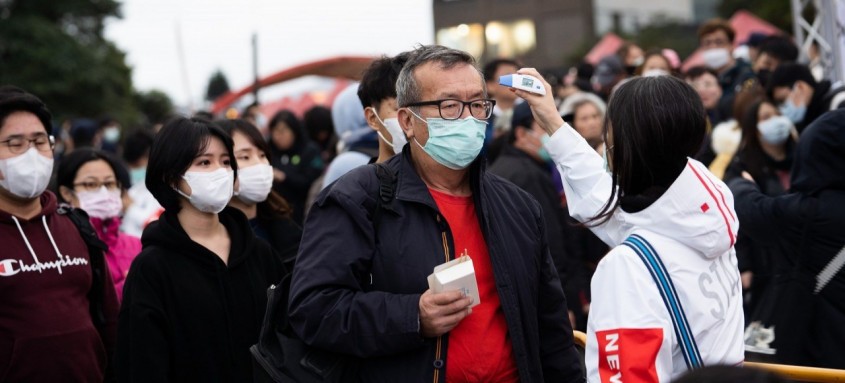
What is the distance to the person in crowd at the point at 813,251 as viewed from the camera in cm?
460

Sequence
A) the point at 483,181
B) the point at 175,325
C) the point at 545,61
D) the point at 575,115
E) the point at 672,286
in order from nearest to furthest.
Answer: the point at 672,286 < the point at 483,181 < the point at 175,325 < the point at 575,115 < the point at 545,61

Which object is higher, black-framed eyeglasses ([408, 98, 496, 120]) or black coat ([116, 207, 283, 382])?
black-framed eyeglasses ([408, 98, 496, 120])

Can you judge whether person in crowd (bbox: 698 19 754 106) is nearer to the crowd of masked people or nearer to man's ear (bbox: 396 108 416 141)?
the crowd of masked people

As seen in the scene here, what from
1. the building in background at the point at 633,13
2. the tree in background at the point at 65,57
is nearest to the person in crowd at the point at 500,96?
the tree in background at the point at 65,57

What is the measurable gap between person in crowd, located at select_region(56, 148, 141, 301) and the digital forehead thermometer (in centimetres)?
330

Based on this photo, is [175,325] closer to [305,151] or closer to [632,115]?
[632,115]

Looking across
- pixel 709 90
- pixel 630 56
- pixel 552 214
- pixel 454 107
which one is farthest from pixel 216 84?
pixel 454 107

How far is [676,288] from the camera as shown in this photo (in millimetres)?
2824

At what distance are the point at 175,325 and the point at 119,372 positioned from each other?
337 mm

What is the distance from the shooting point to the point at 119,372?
4.26 m

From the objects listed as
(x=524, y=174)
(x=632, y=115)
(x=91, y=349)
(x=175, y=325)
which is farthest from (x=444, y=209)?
(x=524, y=174)

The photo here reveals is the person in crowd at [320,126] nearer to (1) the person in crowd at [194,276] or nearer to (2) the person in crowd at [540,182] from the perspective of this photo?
(2) the person in crowd at [540,182]

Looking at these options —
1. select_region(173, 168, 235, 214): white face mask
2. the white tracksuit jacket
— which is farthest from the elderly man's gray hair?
select_region(173, 168, 235, 214): white face mask

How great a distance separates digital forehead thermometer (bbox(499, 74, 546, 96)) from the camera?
332 centimetres
